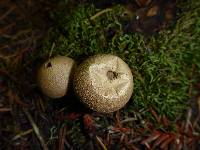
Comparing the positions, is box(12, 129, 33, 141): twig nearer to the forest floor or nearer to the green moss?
the forest floor

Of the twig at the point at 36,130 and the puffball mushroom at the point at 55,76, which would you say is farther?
the twig at the point at 36,130

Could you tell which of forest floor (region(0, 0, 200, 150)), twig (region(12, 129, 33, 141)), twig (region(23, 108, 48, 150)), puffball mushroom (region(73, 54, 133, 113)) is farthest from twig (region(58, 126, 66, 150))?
puffball mushroom (region(73, 54, 133, 113))

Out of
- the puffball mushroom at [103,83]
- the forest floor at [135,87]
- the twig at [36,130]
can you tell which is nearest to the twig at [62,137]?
the forest floor at [135,87]

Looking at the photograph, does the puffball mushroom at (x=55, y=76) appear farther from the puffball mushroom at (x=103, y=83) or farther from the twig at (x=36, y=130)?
the twig at (x=36, y=130)

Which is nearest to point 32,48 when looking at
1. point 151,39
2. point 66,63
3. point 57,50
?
point 57,50

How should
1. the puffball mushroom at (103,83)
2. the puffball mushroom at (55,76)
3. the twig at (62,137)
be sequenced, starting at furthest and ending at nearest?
the twig at (62,137) → the puffball mushroom at (55,76) → the puffball mushroom at (103,83)

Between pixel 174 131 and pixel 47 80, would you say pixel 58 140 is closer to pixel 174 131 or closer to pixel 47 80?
pixel 47 80

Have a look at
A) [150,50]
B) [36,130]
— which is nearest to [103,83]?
[150,50]
